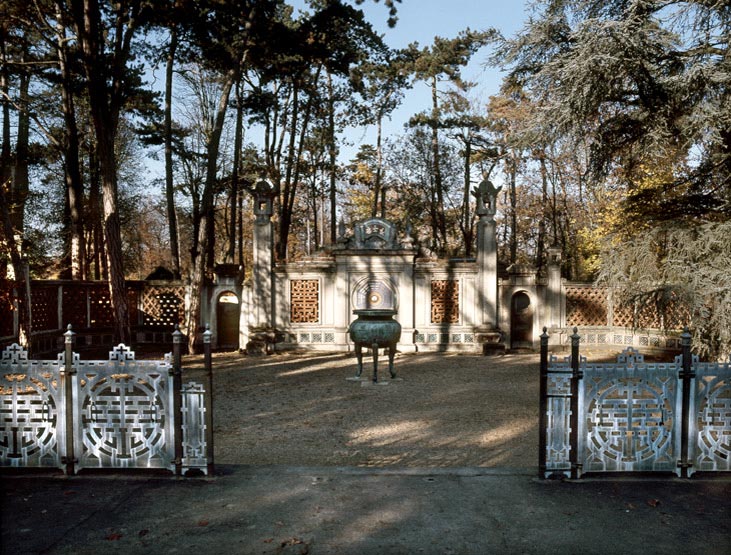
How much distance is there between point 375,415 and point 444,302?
26.4ft

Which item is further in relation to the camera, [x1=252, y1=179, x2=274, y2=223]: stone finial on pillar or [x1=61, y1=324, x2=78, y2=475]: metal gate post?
[x1=252, y1=179, x2=274, y2=223]: stone finial on pillar

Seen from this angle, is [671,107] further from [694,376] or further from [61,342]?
[61,342]

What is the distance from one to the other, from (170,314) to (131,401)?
1280 cm

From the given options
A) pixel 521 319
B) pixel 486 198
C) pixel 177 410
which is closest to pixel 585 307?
pixel 521 319

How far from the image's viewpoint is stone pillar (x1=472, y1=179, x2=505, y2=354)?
15188mm

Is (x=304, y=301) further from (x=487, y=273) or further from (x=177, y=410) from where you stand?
(x=177, y=410)

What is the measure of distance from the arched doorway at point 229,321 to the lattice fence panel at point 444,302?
18.0ft

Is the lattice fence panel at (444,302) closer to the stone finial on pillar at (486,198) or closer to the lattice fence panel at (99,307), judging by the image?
the stone finial on pillar at (486,198)

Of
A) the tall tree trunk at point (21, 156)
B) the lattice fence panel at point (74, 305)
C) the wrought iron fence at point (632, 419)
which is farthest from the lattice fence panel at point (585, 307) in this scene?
the tall tree trunk at point (21, 156)

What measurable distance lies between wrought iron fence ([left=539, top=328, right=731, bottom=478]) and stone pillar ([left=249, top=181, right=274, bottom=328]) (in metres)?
11.4

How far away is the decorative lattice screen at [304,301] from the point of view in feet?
50.2

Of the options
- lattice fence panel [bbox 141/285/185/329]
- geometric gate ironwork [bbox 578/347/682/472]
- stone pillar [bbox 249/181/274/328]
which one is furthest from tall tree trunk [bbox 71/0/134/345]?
geometric gate ironwork [bbox 578/347/682/472]

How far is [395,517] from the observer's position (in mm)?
3604

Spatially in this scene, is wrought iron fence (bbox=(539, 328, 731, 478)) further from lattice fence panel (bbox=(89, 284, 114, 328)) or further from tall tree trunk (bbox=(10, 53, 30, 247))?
tall tree trunk (bbox=(10, 53, 30, 247))
